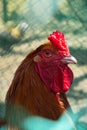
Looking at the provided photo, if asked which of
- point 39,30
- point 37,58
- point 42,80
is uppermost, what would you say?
point 39,30

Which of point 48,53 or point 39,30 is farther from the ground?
point 39,30

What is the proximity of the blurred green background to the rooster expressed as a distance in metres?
1.29

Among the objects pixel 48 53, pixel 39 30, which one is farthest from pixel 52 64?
pixel 39 30

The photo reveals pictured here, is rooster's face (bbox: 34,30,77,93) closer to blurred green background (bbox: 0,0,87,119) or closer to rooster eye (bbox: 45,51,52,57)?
rooster eye (bbox: 45,51,52,57)

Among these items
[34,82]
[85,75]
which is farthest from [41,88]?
A: [85,75]

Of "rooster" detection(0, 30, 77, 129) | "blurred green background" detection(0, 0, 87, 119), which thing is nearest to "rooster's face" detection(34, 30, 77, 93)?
"rooster" detection(0, 30, 77, 129)

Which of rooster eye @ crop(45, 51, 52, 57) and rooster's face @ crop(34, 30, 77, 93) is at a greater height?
rooster eye @ crop(45, 51, 52, 57)

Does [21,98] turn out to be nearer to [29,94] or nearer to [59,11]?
[29,94]

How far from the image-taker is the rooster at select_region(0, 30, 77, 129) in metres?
2.58

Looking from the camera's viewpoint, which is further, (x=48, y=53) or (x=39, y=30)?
(x=39, y=30)

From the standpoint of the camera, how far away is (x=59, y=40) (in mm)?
2652

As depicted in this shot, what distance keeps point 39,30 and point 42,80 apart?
236cm

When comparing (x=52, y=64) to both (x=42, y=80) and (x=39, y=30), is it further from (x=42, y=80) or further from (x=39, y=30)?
(x=39, y=30)

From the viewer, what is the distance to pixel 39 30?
16.0 feet
